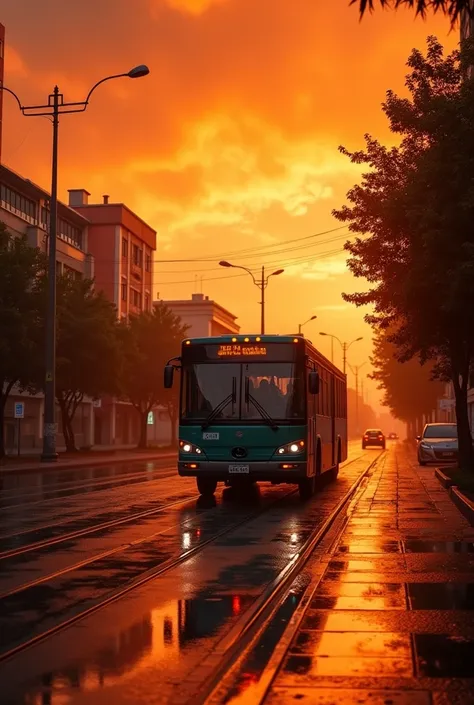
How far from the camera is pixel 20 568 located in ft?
35.9

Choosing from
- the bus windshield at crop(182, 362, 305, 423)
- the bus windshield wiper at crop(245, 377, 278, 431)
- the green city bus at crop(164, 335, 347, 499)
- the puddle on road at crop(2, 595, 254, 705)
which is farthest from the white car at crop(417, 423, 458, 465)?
the puddle on road at crop(2, 595, 254, 705)

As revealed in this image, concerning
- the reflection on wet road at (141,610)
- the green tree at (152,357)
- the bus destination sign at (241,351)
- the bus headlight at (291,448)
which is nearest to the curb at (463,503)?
the reflection on wet road at (141,610)

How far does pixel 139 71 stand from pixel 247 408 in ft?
63.4

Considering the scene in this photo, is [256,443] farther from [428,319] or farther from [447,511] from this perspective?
[428,319]

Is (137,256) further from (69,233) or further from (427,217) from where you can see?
(427,217)

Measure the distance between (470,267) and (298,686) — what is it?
41.1 feet

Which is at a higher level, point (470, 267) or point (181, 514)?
point (470, 267)

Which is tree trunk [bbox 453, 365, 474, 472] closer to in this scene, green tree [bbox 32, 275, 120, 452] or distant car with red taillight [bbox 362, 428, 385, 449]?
green tree [bbox 32, 275, 120, 452]

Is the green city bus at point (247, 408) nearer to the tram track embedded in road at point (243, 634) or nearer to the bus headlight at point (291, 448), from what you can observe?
the bus headlight at point (291, 448)

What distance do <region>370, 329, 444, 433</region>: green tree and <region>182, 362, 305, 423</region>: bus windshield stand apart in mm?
58477

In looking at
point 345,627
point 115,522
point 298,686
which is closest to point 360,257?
point 115,522

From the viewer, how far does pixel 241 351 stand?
66.2 feet

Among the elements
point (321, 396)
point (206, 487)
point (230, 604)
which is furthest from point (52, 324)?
point (230, 604)

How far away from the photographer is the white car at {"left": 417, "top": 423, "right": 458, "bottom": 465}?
40.5m
